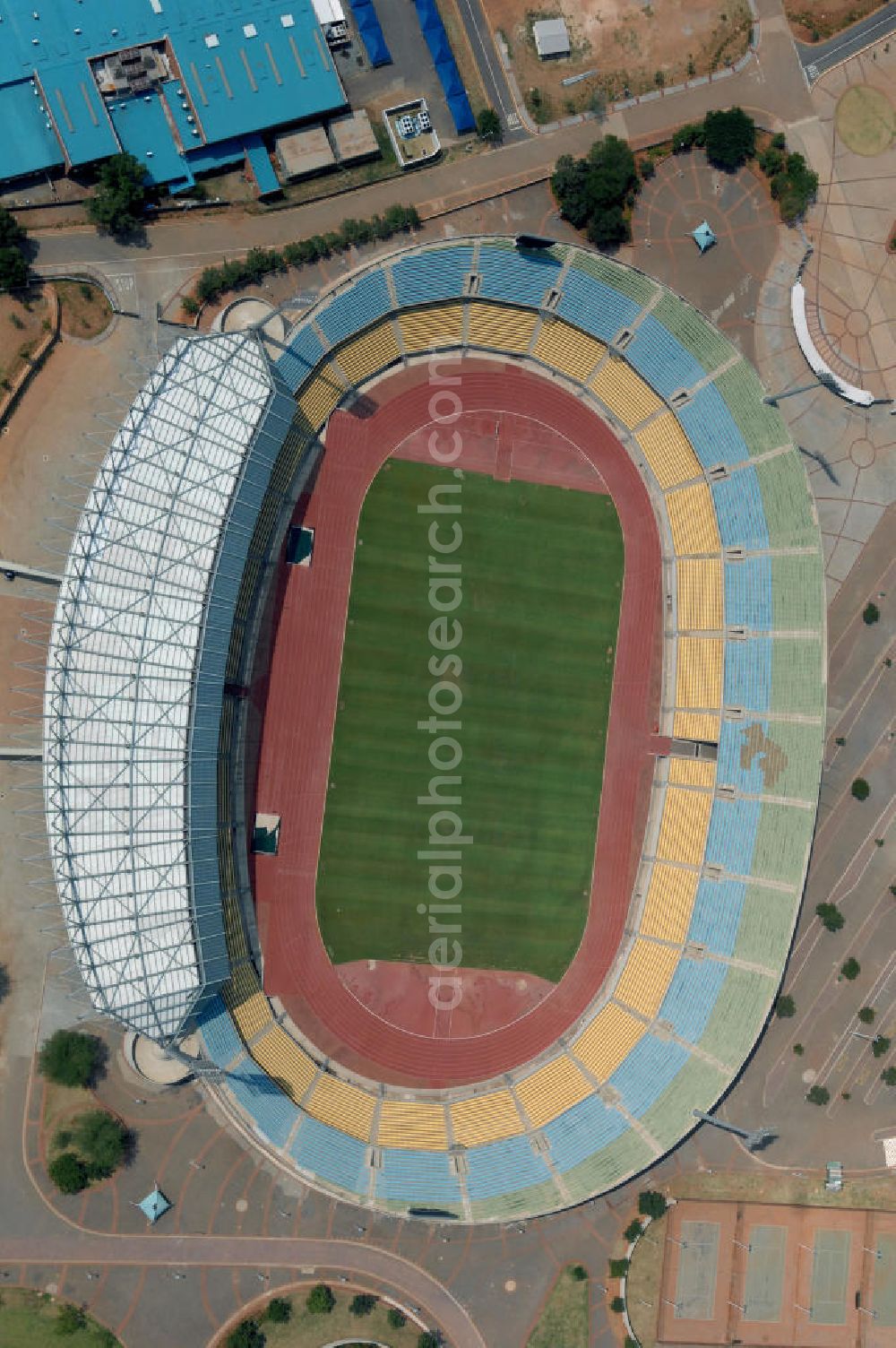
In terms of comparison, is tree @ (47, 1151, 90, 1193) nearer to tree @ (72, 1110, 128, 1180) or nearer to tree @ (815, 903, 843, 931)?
tree @ (72, 1110, 128, 1180)

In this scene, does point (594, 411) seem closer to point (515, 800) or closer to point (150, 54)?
point (515, 800)

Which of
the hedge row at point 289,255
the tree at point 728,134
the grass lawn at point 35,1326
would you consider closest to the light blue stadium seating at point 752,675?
the tree at point 728,134

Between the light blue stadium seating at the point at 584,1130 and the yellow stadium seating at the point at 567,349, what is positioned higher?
the yellow stadium seating at the point at 567,349

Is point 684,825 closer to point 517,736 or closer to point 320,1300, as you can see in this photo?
point 517,736

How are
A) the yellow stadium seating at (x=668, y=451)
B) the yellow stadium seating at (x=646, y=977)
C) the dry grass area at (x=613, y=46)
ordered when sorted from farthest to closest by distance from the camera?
the yellow stadium seating at (x=668, y=451), the yellow stadium seating at (x=646, y=977), the dry grass area at (x=613, y=46)

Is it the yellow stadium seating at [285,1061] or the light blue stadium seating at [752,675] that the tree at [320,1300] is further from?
the light blue stadium seating at [752,675]

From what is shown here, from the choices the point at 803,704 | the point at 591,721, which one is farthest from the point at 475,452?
the point at 803,704

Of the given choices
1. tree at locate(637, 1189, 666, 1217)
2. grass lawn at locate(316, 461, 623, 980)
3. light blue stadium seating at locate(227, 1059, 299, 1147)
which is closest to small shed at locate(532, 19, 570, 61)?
grass lawn at locate(316, 461, 623, 980)
